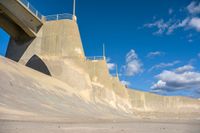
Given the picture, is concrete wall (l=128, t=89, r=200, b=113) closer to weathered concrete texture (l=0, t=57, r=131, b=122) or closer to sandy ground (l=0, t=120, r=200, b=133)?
weathered concrete texture (l=0, t=57, r=131, b=122)

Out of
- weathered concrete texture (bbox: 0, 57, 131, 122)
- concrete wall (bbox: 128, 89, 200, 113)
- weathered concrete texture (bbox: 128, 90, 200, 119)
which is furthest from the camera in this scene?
concrete wall (bbox: 128, 89, 200, 113)

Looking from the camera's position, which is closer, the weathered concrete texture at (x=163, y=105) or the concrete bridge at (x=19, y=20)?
the concrete bridge at (x=19, y=20)

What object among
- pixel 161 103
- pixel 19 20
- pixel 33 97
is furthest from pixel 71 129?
pixel 161 103

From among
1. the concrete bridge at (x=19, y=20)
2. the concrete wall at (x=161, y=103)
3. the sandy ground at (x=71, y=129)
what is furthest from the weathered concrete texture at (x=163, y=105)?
the sandy ground at (x=71, y=129)

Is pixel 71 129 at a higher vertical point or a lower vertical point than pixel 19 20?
lower

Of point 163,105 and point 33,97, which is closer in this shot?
point 33,97

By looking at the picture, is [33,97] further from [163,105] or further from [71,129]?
[163,105]

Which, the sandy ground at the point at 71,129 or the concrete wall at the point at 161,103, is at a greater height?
the concrete wall at the point at 161,103

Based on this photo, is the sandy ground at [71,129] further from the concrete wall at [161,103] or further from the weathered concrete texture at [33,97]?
the concrete wall at [161,103]

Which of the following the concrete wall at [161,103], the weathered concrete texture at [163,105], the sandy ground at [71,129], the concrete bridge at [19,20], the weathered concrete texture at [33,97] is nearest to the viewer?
the sandy ground at [71,129]

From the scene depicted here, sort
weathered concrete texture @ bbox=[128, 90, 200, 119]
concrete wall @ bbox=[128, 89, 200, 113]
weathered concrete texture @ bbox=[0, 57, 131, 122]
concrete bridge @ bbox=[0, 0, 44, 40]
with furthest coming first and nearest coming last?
concrete wall @ bbox=[128, 89, 200, 113], weathered concrete texture @ bbox=[128, 90, 200, 119], concrete bridge @ bbox=[0, 0, 44, 40], weathered concrete texture @ bbox=[0, 57, 131, 122]

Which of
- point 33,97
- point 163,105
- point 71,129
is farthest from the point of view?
point 163,105

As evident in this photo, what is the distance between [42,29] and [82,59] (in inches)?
276

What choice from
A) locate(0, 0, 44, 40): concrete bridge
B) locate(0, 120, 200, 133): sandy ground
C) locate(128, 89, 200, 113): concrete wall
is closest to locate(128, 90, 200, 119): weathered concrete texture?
locate(128, 89, 200, 113): concrete wall
